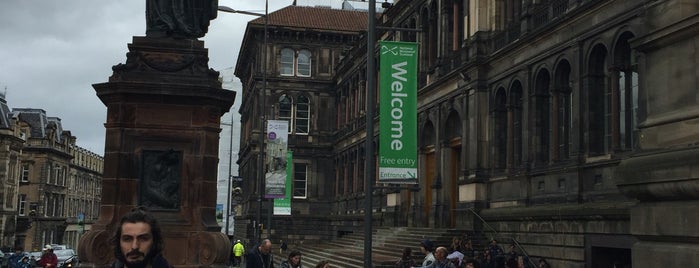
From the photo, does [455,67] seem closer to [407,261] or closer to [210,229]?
[407,261]

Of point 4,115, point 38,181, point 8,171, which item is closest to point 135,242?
point 4,115

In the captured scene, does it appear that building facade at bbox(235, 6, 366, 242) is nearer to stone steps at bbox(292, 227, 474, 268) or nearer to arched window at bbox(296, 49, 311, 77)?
arched window at bbox(296, 49, 311, 77)

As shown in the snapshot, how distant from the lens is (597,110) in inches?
902

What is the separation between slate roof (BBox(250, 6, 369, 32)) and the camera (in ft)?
212

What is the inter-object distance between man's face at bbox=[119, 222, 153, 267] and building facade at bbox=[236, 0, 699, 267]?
187 inches

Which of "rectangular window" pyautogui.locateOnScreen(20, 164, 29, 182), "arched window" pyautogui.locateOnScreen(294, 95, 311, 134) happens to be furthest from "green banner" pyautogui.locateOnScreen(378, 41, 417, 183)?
"rectangular window" pyautogui.locateOnScreen(20, 164, 29, 182)

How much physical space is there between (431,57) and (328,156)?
2730cm

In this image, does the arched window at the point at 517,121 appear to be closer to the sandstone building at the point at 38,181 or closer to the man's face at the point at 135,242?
the man's face at the point at 135,242

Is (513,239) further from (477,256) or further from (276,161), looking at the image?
(276,161)

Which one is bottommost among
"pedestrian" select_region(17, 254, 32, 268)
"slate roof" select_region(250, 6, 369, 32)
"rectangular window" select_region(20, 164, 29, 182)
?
"pedestrian" select_region(17, 254, 32, 268)

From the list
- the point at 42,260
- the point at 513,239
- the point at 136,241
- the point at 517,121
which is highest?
the point at 517,121

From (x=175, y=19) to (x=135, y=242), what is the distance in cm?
937

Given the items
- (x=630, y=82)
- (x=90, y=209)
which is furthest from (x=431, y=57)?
(x=90, y=209)

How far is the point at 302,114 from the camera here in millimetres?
64188
